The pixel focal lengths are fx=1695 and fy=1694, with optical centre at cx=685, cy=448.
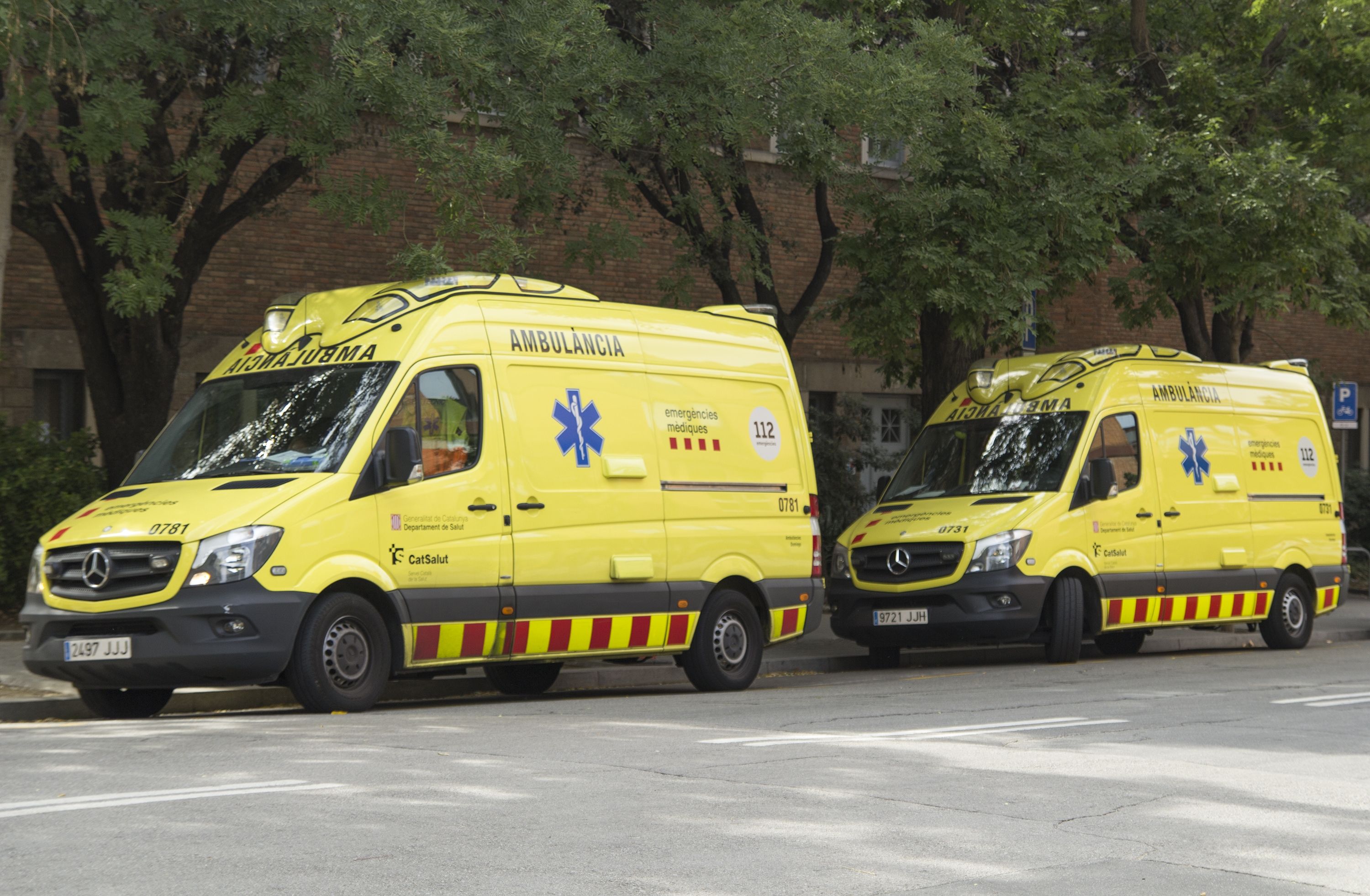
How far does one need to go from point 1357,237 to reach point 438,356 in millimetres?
12369

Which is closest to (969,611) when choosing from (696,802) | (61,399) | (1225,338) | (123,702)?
(123,702)

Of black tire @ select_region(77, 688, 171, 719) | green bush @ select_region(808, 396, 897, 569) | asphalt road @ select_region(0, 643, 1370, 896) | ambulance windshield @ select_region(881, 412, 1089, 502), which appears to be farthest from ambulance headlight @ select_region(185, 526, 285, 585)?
green bush @ select_region(808, 396, 897, 569)

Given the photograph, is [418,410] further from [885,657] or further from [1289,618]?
[1289,618]

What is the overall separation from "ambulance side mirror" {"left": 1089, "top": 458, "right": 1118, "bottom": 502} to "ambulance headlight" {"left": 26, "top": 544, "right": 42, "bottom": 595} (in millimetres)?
8882

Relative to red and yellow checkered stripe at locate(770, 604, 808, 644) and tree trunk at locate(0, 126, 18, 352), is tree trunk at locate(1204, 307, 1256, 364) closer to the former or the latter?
red and yellow checkered stripe at locate(770, 604, 808, 644)

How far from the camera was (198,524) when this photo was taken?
377 inches

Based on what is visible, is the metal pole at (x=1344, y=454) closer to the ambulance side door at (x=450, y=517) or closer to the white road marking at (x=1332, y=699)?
the white road marking at (x=1332, y=699)

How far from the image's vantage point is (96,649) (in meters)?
9.64

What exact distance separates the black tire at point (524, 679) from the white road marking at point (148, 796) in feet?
19.0

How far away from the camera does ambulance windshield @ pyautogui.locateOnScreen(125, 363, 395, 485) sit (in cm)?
1034

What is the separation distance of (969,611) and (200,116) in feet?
25.2

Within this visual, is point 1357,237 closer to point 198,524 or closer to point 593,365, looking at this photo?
point 593,365

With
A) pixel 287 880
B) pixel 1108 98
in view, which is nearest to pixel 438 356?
pixel 287 880

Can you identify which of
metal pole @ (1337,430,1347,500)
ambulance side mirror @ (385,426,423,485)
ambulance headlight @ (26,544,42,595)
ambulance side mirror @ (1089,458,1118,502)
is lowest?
ambulance headlight @ (26,544,42,595)
